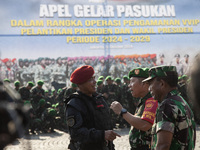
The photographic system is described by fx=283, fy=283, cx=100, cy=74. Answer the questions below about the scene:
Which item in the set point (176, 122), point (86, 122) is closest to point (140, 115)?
point (86, 122)

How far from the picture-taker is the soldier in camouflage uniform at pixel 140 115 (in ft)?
9.82

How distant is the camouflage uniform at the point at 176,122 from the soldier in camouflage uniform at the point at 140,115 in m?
0.67

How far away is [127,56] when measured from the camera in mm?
20328

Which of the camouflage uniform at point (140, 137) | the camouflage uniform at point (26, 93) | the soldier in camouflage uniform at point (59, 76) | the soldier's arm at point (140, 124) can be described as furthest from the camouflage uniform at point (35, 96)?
the soldier's arm at point (140, 124)

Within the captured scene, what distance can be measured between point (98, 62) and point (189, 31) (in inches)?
285

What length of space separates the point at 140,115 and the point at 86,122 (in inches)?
25.0

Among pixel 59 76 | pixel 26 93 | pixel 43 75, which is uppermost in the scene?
pixel 43 75

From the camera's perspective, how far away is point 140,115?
322cm

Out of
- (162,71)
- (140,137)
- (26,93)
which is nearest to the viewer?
(162,71)

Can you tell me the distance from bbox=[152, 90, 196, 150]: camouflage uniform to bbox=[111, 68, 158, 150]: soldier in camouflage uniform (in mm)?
668

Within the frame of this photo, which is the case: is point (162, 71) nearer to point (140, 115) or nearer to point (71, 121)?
point (140, 115)

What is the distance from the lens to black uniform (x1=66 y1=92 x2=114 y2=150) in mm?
2924

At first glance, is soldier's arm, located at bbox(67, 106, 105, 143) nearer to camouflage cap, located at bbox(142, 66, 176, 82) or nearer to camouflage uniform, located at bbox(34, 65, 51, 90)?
camouflage cap, located at bbox(142, 66, 176, 82)

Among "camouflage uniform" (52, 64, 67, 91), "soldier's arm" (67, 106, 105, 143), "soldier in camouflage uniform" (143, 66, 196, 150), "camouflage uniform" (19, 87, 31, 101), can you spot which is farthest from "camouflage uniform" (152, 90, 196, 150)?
"camouflage uniform" (52, 64, 67, 91)
